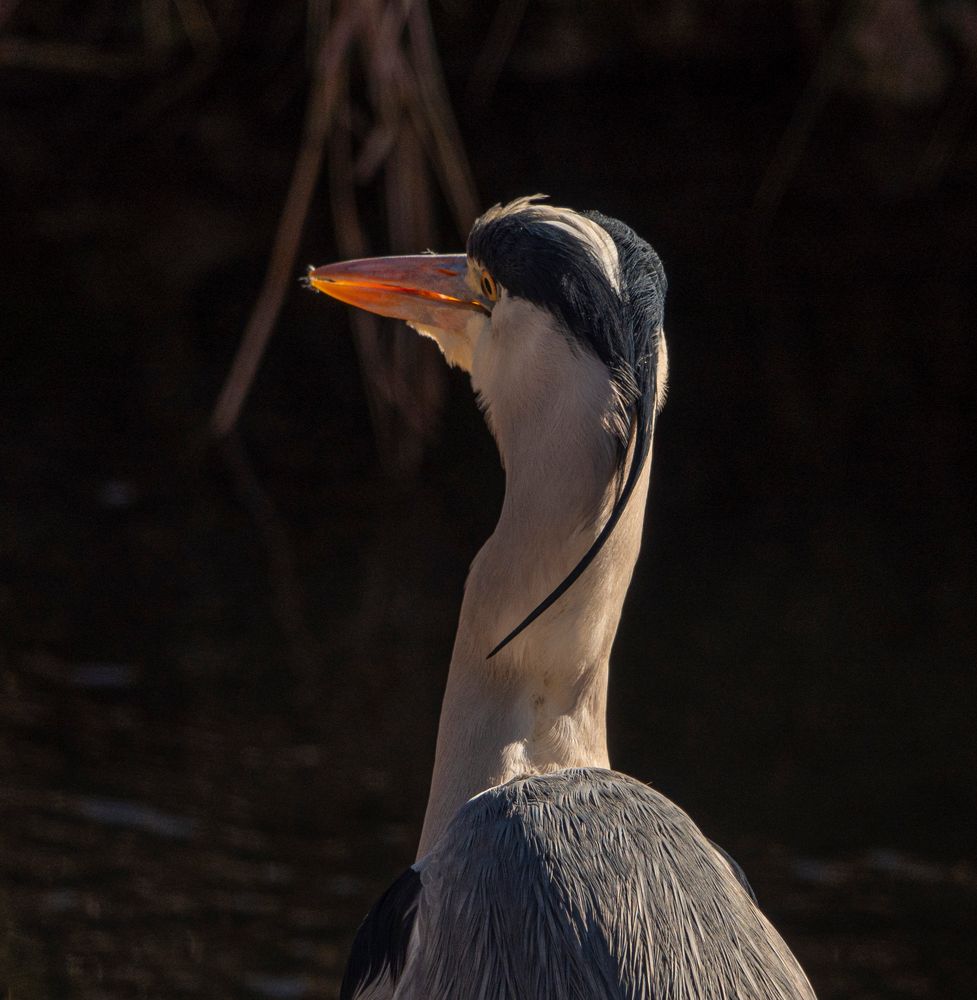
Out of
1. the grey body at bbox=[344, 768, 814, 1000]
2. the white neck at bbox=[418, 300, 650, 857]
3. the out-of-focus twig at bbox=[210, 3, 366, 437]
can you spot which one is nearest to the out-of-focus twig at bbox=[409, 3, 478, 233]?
the out-of-focus twig at bbox=[210, 3, 366, 437]

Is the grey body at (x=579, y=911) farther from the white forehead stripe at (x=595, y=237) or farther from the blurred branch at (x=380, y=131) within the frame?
the blurred branch at (x=380, y=131)

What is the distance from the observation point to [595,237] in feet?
7.77

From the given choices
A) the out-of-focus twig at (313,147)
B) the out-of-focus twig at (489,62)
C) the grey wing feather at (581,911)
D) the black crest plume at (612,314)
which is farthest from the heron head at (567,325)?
the out-of-focus twig at (489,62)

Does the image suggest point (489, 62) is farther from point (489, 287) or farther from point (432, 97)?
point (489, 287)

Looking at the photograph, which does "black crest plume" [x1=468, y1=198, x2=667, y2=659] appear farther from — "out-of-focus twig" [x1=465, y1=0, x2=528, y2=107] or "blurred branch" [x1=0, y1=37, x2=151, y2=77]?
"blurred branch" [x1=0, y1=37, x2=151, y2=77]

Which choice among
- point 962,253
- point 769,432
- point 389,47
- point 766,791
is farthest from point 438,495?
point 962,253

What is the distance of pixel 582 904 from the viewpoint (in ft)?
6.61

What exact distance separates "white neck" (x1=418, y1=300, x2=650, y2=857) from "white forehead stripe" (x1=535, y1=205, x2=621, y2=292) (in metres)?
0.12

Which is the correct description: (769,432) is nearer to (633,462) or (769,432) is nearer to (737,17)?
(737,17)

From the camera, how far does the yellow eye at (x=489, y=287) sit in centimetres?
256

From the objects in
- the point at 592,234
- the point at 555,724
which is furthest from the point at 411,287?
the point at 555,724

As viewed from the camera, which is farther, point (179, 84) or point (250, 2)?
point (179, 84)

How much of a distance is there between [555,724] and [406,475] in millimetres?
4187

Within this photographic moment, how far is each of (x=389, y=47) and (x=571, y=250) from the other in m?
1.13
